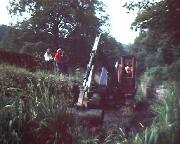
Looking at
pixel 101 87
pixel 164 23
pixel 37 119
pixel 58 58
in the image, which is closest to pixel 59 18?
pixel 164 23

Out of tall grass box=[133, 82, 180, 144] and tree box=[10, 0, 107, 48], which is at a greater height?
tree box=[10, 0, 107, 48]

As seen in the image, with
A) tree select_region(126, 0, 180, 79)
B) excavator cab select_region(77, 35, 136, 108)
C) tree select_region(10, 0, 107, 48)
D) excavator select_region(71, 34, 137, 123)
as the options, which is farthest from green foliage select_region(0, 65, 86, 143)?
tree select_region(10, 0, 107, 48)

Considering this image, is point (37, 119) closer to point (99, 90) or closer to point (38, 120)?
point (38, 120)

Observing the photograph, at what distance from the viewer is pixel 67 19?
52.0 m

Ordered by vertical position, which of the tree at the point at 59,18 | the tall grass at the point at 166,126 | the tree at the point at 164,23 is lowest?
the tall grass at the point at 166,126

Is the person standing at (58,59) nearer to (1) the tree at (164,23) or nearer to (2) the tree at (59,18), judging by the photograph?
(1) the tree at (164,23)

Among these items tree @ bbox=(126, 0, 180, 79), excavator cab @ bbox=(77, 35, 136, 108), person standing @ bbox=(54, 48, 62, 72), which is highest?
tree @ bbox=(126, 0, 180, 79)

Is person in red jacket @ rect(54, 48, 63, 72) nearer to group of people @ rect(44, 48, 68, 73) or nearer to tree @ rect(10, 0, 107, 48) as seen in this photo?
group of people @ rect(44, 48, 68, 73)

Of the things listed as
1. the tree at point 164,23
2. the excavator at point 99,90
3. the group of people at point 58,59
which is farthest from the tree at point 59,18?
the excavator at point 99,90

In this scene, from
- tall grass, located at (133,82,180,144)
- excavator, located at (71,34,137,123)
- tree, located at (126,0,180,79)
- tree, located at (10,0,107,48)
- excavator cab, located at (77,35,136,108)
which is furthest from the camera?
tree, located at (10,0,107,48)

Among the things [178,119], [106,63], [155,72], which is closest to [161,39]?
[155,72]

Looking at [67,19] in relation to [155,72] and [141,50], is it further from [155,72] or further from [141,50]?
[155,72]

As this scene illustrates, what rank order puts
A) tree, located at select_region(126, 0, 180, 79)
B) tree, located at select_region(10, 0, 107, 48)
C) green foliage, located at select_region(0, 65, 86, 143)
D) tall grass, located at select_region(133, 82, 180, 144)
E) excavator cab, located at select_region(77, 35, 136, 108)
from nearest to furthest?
tall grass, located at select_region(133, 82, 180, 144), green foliage, located at select_region(0, 65, 86, 143), excavator cab, located at select_region(77, 35, 136, 108), tree, located at select_region(126, 0, 180, 79), tree, located at select_region(10, 0, 107, 48)

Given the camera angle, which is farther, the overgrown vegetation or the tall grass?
the overgrown vegetation
